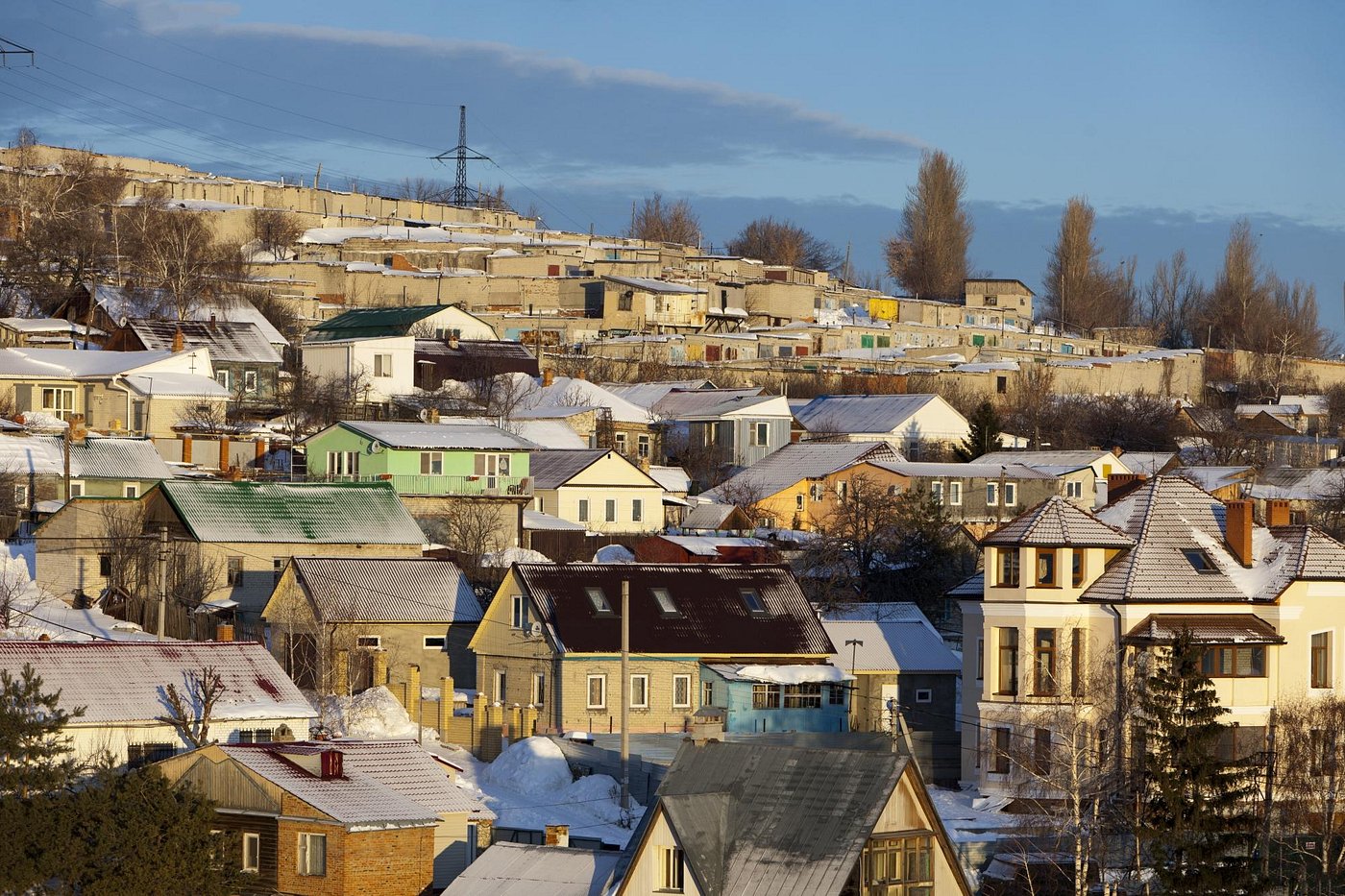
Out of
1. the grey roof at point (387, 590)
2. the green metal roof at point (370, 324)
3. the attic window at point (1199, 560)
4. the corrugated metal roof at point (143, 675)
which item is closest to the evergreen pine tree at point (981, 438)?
the green metal roof at point (370, 324)

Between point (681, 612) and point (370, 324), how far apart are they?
35259 mm

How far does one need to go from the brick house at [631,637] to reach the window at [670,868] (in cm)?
1218

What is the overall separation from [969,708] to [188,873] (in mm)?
14456

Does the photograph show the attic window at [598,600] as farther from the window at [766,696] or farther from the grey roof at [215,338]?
the grey roof at [215,338]

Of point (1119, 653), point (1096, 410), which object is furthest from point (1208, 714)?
point (1096, 410)

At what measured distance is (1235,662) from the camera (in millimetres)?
32438

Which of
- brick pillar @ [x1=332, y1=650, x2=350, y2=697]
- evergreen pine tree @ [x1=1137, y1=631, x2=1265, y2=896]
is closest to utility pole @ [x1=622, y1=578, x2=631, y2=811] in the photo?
brick pillar @ [x1=332, y1=650, x2=350, y2=697]

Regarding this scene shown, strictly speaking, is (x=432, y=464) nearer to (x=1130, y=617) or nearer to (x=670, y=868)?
(x=1130, y=617)

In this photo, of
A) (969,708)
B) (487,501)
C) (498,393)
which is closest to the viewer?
(969,708)

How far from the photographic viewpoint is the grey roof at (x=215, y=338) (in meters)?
61.7

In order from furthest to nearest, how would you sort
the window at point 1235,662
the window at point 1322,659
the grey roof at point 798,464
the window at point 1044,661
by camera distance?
the grey roof at point 798,464 < the window at point 1044,661 < the window at point 1322,659 < the window at point 1235,662

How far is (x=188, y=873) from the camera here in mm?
23906

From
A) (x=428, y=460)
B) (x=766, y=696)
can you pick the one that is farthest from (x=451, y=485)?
(x=766, y=696)

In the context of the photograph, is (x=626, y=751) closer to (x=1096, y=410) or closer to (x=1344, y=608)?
(x=1344, y=608)
